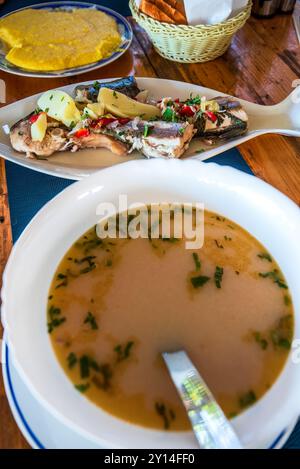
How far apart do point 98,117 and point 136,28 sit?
33.3 inches

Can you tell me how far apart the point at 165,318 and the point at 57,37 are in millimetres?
1326

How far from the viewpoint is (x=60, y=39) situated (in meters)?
1.58

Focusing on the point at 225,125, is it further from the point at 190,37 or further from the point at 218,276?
the point at 218,276

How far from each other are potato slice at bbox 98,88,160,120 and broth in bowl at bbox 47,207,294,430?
51cm

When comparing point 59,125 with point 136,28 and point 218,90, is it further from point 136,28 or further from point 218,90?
point 136,28

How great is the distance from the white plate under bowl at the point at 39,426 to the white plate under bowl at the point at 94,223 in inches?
2.6

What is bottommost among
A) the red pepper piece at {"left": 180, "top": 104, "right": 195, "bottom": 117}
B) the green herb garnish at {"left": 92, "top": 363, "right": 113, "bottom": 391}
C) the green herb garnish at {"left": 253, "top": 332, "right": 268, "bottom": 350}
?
the green herb garnish at {"left": 92, "top": 363, "right": 113, "bottom": 391}

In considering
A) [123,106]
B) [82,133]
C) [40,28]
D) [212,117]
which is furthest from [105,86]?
[40,28]

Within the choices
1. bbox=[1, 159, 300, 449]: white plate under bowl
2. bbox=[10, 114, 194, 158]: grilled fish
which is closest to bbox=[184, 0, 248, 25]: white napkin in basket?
bbox=[10, 114, 194, 158]: grilled fish

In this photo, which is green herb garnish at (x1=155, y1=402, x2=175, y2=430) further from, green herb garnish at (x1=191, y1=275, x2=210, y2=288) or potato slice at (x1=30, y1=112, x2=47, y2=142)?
potato slice at (x1=30, y1=112, x2=47, y2=142)

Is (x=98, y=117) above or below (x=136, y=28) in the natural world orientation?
below

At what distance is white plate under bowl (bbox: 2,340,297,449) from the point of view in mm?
621

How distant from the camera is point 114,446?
0.54 metres
